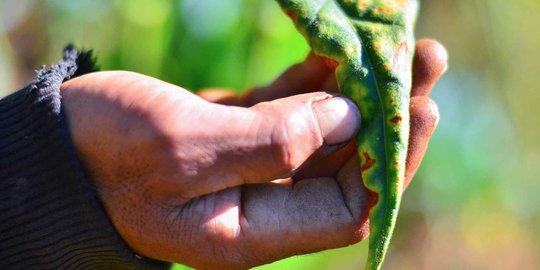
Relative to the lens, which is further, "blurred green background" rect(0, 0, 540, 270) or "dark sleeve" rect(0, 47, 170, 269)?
"blurred green background" rect(0, 0, 540, 270)

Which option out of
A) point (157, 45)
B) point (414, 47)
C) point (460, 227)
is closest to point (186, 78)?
point (157, 45)

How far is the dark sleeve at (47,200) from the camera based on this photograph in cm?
92

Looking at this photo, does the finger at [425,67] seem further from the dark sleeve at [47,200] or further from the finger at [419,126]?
the dark sleeve at [47,200]

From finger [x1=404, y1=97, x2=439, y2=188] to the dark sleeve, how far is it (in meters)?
0.34

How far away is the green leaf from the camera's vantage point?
897 mm

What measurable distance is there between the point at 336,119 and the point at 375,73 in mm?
74

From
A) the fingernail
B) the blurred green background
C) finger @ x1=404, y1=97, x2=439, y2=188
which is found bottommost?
the blurred green background

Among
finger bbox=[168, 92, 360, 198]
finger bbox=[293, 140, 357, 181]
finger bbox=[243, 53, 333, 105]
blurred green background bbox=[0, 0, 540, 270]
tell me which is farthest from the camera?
blurred green background bbox=[0, 0, 540, 270]

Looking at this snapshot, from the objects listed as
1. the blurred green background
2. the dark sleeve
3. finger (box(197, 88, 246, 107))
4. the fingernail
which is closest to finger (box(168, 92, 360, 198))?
the fingernail

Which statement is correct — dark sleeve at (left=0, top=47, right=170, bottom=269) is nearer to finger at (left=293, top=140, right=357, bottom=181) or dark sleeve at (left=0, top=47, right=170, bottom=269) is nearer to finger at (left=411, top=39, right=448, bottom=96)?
finger at (left=293, top=140, right=357, bottom=181)

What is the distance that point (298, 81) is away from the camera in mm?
1258

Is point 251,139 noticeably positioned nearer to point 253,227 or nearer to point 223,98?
point 253,227

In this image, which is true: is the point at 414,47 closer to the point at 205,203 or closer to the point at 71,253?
the point at 205,203

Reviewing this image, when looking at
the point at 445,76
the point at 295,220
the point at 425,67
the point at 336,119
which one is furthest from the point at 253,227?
the point at 445,76
